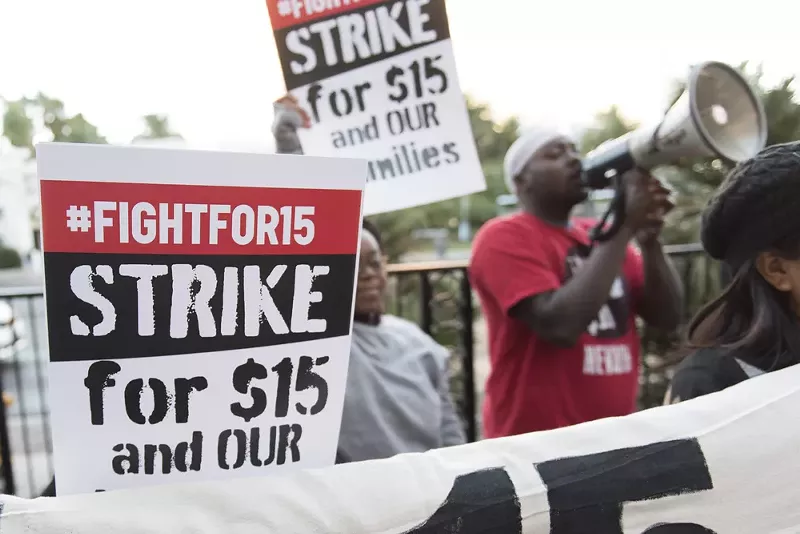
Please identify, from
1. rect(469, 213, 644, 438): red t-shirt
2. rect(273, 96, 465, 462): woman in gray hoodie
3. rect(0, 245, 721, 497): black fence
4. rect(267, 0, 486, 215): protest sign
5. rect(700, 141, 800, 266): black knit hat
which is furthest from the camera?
rect(0, 245, 721, 497): black fence

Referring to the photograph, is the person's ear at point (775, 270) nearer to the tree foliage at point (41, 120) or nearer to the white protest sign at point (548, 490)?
the white protest sign at point (548, 490)

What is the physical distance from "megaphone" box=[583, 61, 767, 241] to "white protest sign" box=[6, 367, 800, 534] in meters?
0.73

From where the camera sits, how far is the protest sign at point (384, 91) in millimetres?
1614

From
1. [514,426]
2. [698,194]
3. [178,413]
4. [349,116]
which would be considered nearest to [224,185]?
[178,413]

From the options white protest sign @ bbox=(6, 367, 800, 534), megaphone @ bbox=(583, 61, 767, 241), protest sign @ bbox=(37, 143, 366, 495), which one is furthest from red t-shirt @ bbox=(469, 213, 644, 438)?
protest sign @ bbox=(37, 143, 366, 495)

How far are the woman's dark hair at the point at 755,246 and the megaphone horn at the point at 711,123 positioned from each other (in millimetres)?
483

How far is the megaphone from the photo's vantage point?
1532 mm

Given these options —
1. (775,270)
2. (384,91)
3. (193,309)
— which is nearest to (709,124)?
(775,270)

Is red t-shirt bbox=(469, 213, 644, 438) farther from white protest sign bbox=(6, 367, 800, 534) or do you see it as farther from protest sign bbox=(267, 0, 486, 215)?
white protest sign bbox=(6, 367, 800, 534)

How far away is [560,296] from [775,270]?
0.62m

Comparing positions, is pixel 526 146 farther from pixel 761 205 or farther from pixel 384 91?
pixel 761 205

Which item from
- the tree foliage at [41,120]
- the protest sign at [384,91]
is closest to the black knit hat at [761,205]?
the protest sign at [384,91]

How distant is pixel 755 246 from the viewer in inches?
42.2

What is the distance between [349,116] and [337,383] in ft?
3.07
